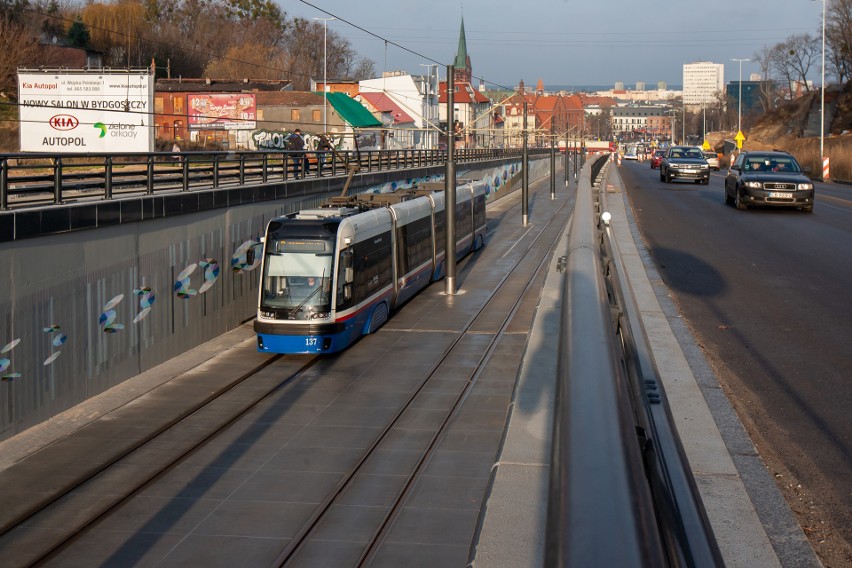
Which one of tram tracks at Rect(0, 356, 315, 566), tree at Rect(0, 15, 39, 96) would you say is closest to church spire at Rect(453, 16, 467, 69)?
tree at Rect(0, 15, 39, 96)

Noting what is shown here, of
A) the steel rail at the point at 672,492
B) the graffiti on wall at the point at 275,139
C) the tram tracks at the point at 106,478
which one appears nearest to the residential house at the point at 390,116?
the graffiti on wall at the point at 275,139

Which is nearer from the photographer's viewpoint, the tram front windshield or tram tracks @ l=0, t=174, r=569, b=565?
tram tracks @ l=0, t=174, r=569, b=565

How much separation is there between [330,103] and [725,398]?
5533 cm

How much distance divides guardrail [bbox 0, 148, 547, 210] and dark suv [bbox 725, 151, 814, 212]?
1228 cm

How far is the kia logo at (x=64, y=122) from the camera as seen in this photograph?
3372cm

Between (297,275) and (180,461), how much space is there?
6.27m

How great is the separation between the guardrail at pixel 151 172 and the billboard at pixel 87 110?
6.03 metres

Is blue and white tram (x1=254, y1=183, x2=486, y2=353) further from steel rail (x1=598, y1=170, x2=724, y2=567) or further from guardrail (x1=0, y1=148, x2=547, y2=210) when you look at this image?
steel rail (x1=598, y1=170, x2=724, y2=567)

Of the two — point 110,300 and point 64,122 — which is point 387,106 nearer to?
point 64,122

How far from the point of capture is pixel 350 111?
63031 millimetres

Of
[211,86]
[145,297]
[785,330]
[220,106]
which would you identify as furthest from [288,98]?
[785,330]

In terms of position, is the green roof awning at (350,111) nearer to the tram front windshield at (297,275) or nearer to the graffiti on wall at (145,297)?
the graffiti on wall at (145,297)

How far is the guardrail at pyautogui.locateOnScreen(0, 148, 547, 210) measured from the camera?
13.7 metres

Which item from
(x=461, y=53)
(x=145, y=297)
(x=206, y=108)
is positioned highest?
(x=461, y=53)
